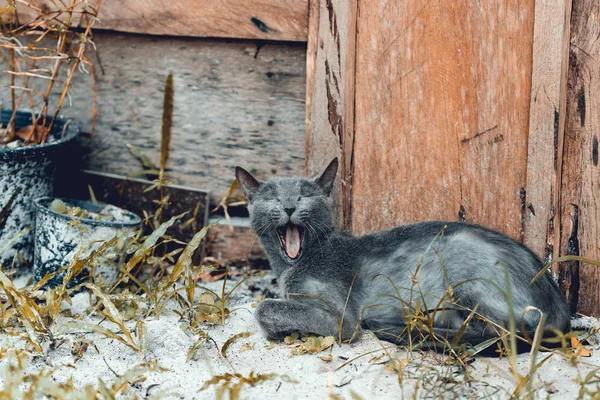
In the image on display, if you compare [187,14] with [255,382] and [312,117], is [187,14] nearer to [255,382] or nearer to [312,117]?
[312,117]

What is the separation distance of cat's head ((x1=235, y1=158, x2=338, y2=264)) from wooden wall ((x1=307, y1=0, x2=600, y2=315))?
10.6 inches

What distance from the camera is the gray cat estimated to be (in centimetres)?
281

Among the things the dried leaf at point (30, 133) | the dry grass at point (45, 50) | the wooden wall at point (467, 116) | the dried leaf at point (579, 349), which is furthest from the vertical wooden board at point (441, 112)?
the dried leaf at point (30, 133)

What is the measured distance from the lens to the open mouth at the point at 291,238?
3.35 meters

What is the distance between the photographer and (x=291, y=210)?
3.25 meters

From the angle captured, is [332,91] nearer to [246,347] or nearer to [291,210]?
[291,210]

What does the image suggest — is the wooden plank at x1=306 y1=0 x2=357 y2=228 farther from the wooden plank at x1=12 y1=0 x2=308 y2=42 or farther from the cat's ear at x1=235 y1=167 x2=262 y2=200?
the cat's ear at x1=235 y1=167 x2=262 y2=200

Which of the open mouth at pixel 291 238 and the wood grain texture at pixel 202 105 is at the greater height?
the wood grain texture at pixel 202 105

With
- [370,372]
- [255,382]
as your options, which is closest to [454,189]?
[370,372]

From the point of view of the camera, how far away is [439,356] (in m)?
2.75

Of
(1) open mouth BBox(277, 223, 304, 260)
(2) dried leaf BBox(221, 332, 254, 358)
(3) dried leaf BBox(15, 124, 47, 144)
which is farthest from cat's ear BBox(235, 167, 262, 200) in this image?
(3) dried leaf BBox(15, 124, 47, 144)

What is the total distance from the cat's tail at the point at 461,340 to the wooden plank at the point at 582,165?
0.57m

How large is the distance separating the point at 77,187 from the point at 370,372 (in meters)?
2.41

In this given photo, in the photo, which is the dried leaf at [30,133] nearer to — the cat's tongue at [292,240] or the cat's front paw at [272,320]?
the cat's tongue at [292,240]
